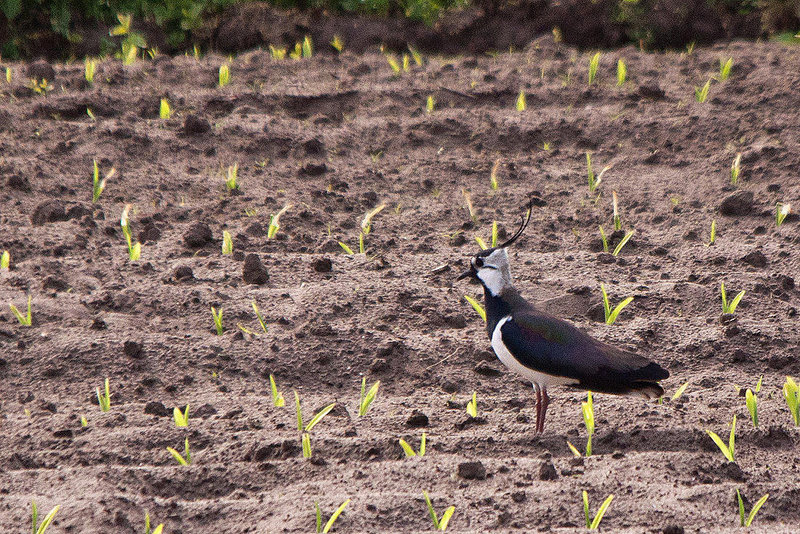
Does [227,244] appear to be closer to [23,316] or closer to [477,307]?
[23,316]

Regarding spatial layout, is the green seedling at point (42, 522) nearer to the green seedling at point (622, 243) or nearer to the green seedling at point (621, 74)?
the green seedling at point (622, 243)

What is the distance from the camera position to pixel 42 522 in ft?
9.90

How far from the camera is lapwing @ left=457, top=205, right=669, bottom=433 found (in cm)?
335

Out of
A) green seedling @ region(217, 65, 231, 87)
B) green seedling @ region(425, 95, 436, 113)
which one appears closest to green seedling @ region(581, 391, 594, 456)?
green seedling @ region(425, 95, 436, 113)

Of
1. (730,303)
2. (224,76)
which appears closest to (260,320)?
(730,303)

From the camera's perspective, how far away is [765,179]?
5.37 metres

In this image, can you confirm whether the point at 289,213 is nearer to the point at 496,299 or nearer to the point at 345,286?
the point at 345,286

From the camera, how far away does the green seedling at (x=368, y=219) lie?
5.05m

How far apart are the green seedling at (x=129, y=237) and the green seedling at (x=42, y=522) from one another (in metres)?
1.84

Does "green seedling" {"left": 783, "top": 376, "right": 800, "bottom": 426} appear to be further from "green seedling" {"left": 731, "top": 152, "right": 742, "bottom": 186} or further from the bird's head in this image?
"green seedling" {"left": 731, "top": 152, "right": 742, "bottom": 186}

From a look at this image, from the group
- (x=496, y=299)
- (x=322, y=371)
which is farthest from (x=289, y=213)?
(x=496, y=299)

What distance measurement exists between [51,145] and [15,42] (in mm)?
2297

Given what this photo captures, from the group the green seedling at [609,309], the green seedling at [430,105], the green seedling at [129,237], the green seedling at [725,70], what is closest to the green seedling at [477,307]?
the green seedling at [609,309]

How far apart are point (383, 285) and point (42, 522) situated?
191cm
